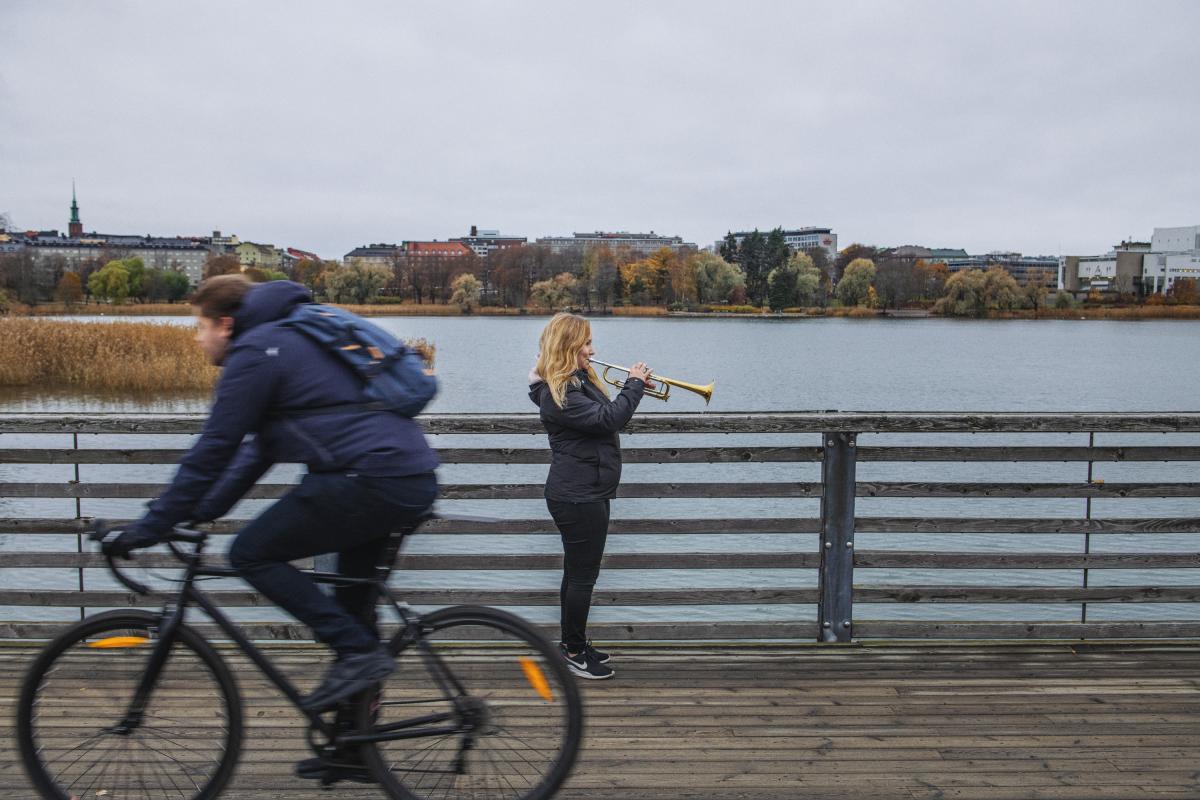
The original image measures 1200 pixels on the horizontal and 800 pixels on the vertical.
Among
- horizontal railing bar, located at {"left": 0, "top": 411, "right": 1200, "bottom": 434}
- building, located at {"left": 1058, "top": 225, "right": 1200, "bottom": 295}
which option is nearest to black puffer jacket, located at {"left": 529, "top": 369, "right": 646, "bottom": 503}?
horizontal railing bar, located at {"left": 0, "top": 411, "right": 1200, "bottom": 434}

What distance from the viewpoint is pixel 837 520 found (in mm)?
5250

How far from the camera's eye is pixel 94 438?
16.9 metres

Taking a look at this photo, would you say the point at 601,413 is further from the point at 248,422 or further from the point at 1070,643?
the point at 1070,643

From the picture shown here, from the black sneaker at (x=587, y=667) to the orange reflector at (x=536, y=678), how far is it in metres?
1.62

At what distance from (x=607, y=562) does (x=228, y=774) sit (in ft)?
7.57

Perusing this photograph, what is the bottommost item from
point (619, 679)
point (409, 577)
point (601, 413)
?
point (409, 577)

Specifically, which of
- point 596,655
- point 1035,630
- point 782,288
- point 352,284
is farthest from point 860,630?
point 782,288

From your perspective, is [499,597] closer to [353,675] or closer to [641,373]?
[641,373]

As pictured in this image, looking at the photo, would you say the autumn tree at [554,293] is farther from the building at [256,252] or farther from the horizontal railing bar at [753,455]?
the horizontal railing bar at [753,455]

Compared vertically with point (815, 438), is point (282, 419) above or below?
above

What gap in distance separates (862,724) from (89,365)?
83.4 feet

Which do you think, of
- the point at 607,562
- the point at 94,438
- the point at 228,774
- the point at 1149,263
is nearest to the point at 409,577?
the point at 607,562

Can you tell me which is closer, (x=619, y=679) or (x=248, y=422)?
(x=248, y=422)

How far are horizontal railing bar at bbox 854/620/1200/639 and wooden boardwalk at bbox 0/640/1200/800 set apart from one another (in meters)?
0.06
